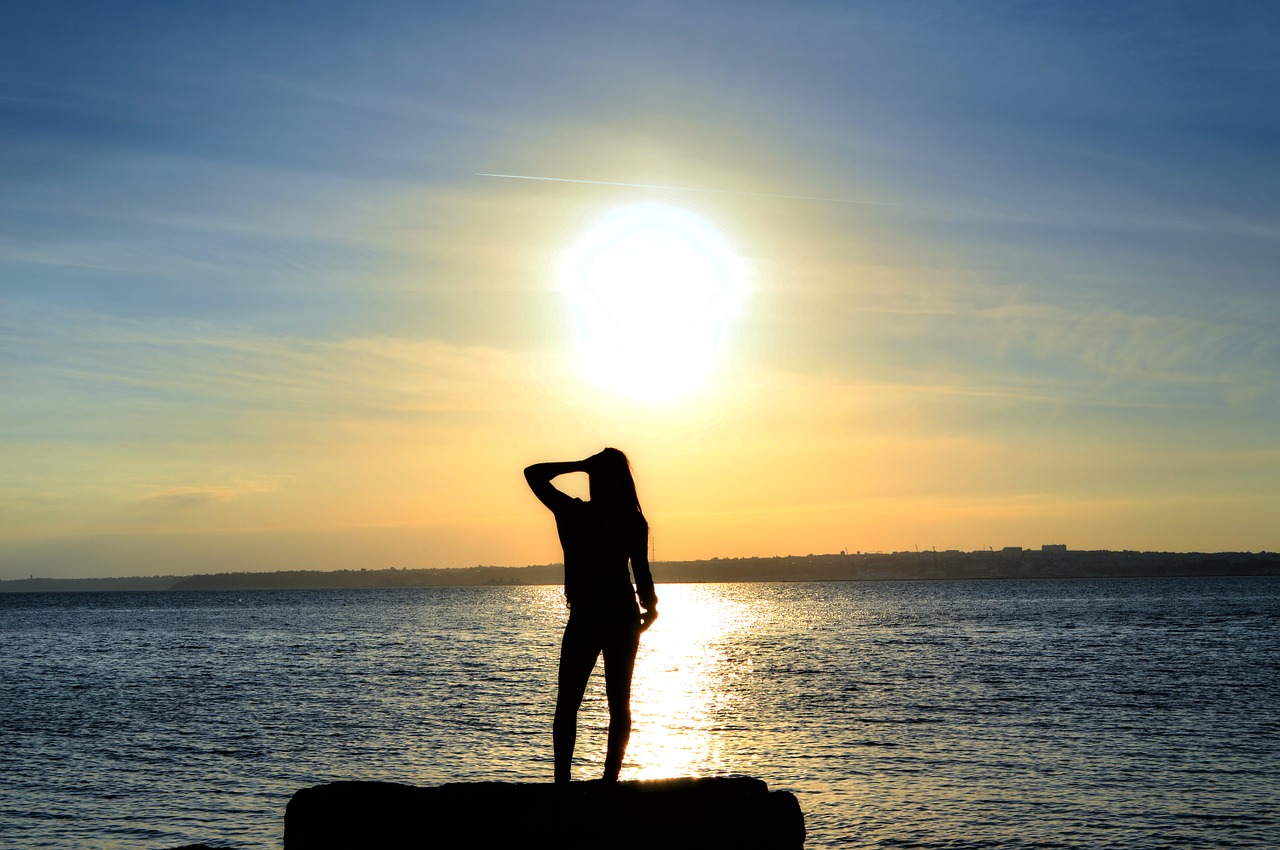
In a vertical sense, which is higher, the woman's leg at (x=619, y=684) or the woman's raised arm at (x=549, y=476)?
the woman's raised arm at (x=549, y=476)

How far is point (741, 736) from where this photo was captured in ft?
90.1

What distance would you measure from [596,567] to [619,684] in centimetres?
79

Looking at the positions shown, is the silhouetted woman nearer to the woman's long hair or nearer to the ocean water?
the woman's long hair

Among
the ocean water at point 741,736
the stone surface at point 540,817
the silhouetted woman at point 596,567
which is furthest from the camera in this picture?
the ocean water at point 741,736

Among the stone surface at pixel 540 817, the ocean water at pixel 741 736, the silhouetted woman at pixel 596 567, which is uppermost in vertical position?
the silhouetted woman at pixel 596 567

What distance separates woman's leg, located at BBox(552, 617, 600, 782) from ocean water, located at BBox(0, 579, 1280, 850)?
37.5 feet

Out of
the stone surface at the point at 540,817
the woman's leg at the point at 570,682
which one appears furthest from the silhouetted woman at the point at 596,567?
the stone surface at the point at 540,817

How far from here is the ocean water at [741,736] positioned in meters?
18.8

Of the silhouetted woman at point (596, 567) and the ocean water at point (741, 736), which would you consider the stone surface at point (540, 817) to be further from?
the ocean water at point (741, 736)

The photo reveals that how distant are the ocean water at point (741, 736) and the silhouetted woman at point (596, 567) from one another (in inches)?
457

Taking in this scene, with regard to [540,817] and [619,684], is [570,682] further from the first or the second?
[540,817]

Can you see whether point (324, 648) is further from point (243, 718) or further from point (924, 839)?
point (924, 839)

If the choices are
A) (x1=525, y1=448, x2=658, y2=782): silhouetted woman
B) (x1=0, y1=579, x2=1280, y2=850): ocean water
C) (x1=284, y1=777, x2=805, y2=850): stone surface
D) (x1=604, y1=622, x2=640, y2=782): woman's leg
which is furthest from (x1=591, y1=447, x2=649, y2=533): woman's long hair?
(x1=0, y1=579, x2=1280, y2=850): ocean water

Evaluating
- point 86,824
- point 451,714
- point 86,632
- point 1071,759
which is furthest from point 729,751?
point 86,632
